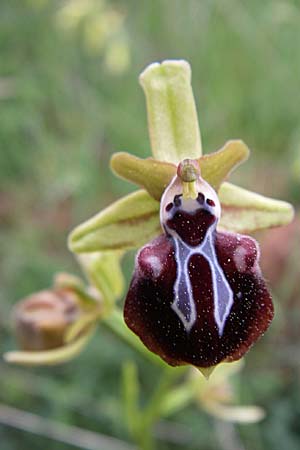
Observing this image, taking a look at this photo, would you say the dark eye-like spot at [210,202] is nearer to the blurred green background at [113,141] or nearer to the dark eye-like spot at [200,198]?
the dark eye-like spot at [200,198]

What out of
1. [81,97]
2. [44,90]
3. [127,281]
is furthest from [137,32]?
[127,281]

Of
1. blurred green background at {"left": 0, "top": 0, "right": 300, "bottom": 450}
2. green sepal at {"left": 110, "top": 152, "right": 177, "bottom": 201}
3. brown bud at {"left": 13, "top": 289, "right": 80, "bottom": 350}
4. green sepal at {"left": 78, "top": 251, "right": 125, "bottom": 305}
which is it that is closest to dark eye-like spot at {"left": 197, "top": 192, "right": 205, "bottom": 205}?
green sepal at {"left": 110, "top": 152, "right": 177, "bottom": 201}

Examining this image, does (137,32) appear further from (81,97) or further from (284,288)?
(284,288)

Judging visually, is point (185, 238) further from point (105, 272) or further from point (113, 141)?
point (113, 141)

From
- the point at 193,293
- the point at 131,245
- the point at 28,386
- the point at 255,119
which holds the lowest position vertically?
the point at 28,386

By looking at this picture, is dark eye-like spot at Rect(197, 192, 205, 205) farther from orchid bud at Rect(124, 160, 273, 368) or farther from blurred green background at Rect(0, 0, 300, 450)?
blurred green background at Rect(0, 0, 300, 450)
